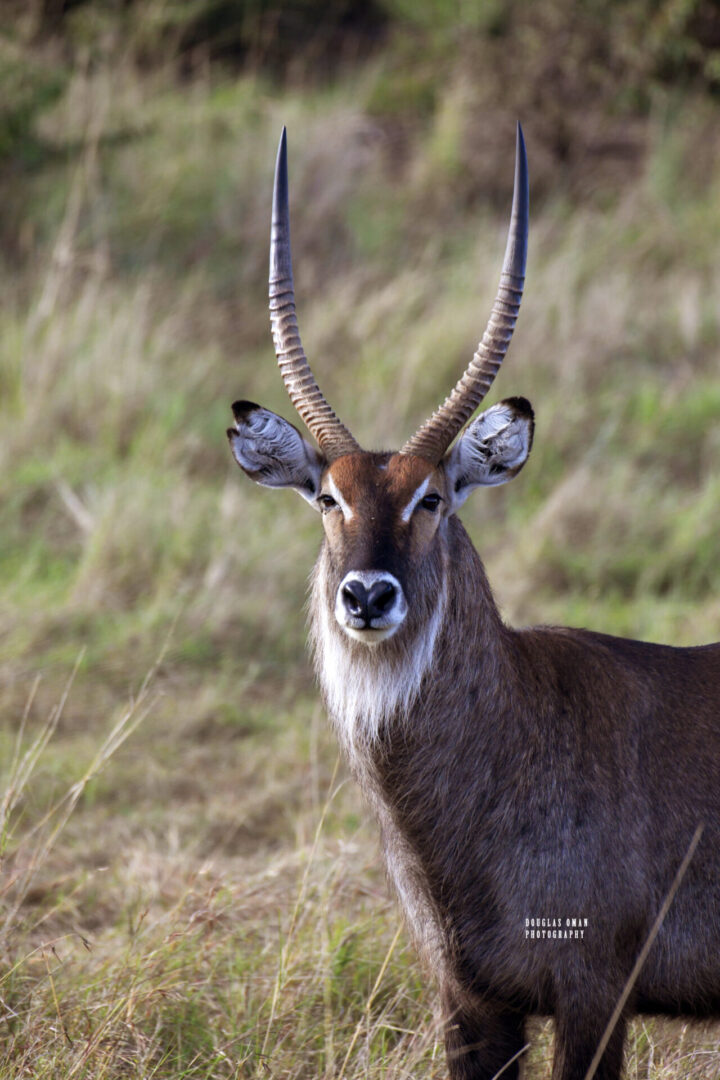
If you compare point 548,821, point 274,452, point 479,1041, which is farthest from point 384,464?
point 479,1041

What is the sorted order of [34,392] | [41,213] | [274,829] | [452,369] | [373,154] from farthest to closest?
[373,154] < [41,213] < [452,369] < [34,392] < [274,829]

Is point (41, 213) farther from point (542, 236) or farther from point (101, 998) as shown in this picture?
point (101, 998)

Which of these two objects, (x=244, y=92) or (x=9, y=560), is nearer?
(x=9, y=560)

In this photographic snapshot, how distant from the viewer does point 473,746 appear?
10.9 ft

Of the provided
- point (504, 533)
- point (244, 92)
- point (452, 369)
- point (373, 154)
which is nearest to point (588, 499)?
point (504, 533)

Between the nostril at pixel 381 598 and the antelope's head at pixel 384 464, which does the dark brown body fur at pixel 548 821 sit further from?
the nostril at pixel 381 598

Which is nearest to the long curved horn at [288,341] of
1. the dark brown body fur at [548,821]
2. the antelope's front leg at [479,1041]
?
the dark brown body fur at [548,821]

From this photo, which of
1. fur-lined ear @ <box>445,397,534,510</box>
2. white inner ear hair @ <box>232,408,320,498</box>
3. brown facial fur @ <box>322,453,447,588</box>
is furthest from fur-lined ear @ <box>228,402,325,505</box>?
fur-lined ear @ <box>445,397,534,510</box>

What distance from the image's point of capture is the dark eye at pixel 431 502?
336 centimetres

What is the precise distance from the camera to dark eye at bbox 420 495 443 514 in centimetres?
336

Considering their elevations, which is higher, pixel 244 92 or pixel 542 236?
pixel 244 92

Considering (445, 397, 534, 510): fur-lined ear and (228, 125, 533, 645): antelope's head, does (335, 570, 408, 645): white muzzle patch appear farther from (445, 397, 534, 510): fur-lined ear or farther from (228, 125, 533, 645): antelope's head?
(445, 397, 534, 510): fur-lined ear

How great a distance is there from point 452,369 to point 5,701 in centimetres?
392

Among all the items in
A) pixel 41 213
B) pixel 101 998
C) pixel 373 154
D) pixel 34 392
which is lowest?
pixel 101 998
